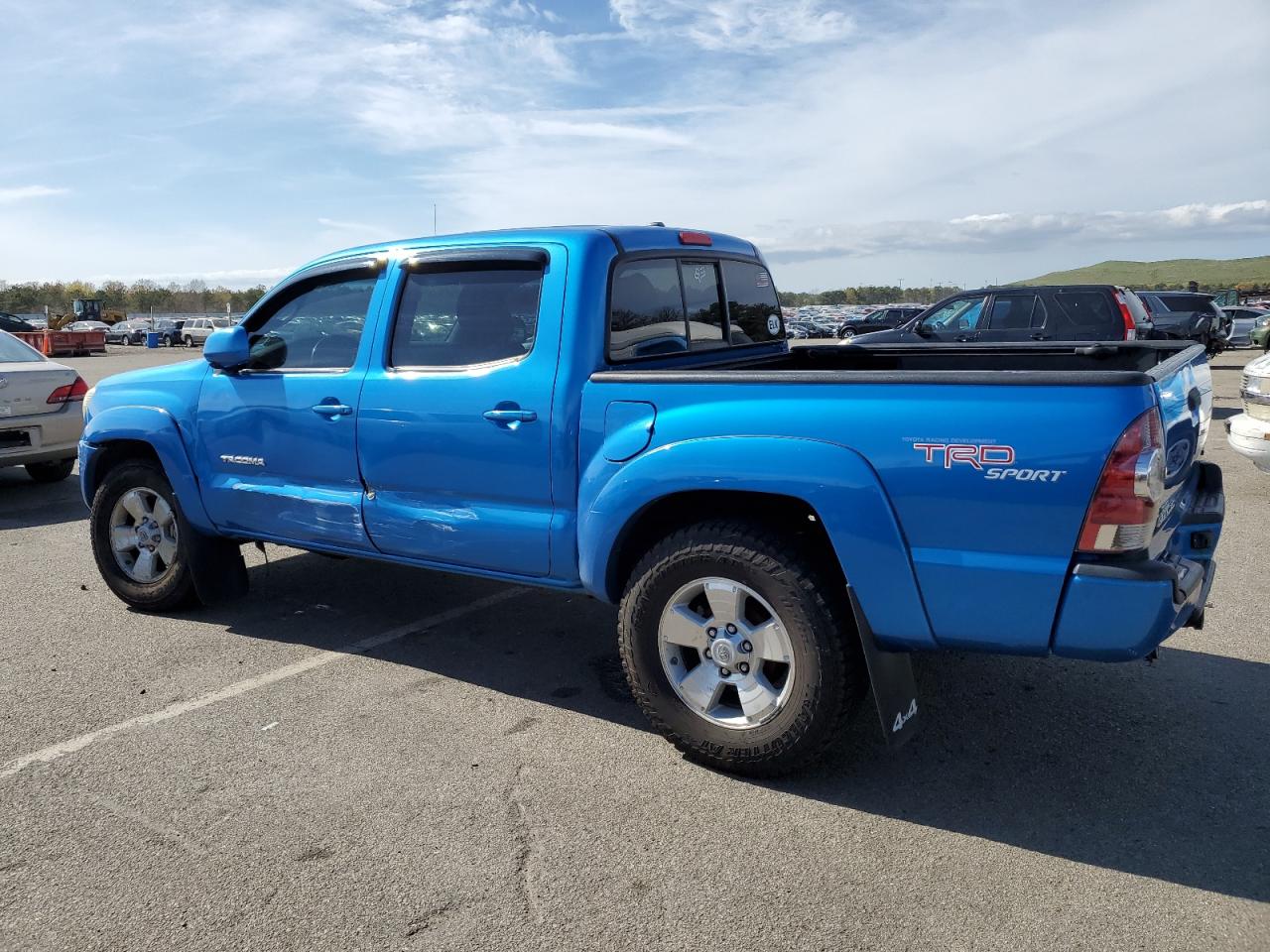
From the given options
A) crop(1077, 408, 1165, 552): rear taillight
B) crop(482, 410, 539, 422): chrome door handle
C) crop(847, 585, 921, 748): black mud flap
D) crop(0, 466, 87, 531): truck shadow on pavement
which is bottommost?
crop(0, 466, 87, 531): truck shadow on pavement

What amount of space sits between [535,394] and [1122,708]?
2695 mm

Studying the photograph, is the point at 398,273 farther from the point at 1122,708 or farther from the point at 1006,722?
the point at 1122,708

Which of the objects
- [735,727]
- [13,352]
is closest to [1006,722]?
[735,727]

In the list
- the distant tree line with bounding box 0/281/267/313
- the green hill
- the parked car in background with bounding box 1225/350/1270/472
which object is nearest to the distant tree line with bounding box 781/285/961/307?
the green hill

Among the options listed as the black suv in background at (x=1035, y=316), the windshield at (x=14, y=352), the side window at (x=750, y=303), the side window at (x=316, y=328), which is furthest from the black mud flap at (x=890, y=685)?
the black suv in background at (x=1035, y=316)

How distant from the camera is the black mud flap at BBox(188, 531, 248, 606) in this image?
521 centimetres

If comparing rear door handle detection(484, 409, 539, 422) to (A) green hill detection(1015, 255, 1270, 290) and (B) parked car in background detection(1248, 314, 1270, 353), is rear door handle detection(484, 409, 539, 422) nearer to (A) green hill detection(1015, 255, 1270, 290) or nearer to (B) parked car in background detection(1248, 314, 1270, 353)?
(B) parked car in background detection(1248, 314, 1270, 353)

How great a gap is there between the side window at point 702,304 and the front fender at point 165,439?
2.66 meters

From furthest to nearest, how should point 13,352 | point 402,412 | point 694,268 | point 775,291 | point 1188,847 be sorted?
point 13,352 < point 775,291 < point 694,268 < point 402,412 < point 1188,847

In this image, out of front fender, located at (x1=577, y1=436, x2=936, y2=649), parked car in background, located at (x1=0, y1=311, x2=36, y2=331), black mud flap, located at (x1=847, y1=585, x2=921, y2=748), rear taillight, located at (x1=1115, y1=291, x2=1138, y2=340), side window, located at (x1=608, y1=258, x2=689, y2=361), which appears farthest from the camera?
parked car in background, located at (x1=0, y1=311, x2=36, y2=331)

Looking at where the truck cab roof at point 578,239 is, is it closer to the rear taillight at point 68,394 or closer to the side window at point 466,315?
the side window at point 466,315

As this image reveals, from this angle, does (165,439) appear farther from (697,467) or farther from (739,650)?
(739,650)

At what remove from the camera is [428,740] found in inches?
151

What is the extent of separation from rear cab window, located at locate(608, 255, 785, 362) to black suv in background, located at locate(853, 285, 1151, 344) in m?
8.71
